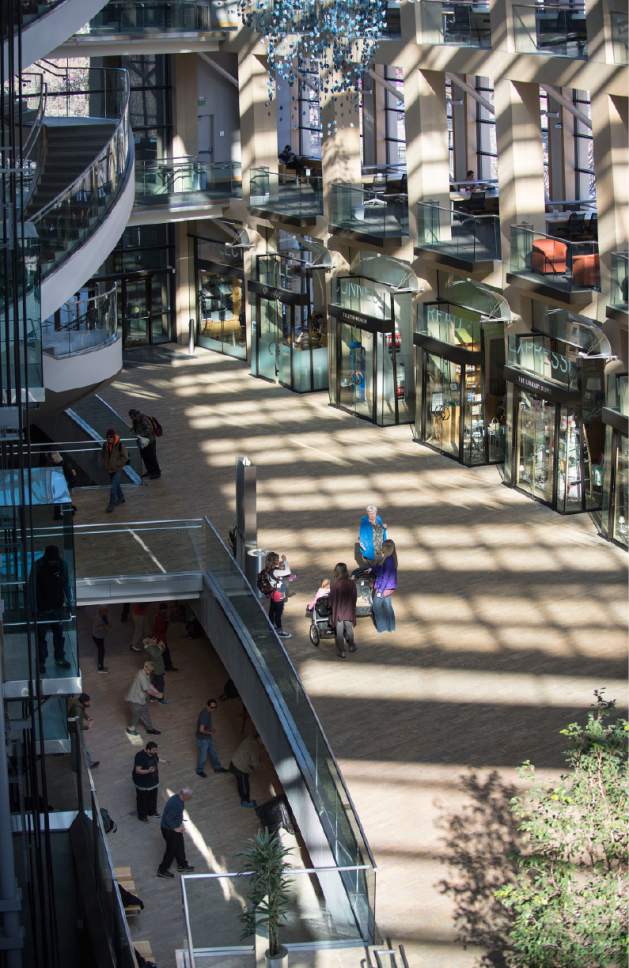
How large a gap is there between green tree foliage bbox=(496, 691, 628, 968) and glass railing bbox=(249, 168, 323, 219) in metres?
21.4

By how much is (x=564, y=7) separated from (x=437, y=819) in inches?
533

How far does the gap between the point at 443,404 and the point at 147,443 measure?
5031 millimetres

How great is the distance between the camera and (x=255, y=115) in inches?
1331

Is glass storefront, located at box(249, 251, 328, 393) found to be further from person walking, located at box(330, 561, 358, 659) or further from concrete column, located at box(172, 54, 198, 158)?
person walking, located at box(330, 561, 358, 659)

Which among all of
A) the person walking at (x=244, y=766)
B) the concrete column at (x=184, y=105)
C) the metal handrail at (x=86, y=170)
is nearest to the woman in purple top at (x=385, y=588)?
the person walking at (x=244, y=766)

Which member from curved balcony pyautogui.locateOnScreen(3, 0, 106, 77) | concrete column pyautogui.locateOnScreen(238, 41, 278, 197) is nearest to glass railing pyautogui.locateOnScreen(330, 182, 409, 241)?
concrete column pyautogui.locateOnScreen(238, 41, 278, 197)

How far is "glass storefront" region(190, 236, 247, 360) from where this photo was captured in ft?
116

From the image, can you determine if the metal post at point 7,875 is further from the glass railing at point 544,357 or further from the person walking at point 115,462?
→ the glass railing at point 544,357

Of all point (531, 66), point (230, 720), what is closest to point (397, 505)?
point (230, 720)

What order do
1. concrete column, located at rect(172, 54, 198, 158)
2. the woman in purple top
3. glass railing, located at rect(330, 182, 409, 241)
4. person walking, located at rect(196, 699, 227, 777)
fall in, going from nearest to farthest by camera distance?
person walking, located at rect(196, 699, 227, 777) → the woman in purple top → glass railing, located at rect(330, 182, 409, 241) → concrete column, located at rect(172, 54, 198, 158)

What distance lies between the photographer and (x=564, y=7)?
A: 24.8m

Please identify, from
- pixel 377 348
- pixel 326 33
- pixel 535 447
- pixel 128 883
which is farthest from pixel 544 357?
pixel 128 883

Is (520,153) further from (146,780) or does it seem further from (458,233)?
(146,780)

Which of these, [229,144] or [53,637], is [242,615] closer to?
[53,637]
